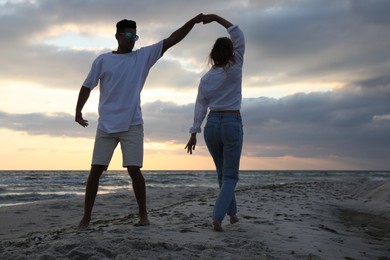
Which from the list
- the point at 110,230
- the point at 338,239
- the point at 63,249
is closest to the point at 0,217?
the point at 110,230

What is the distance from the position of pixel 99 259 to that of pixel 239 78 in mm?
2305

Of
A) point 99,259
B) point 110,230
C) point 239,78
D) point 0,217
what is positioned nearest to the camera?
point 99,259

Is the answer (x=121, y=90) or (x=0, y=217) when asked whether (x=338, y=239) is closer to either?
(x=121, y=90)

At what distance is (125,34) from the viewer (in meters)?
4.29

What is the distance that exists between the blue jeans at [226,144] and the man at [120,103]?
0.76 metres

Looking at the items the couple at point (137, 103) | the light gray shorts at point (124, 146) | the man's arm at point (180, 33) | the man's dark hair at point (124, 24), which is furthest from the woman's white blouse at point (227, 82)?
the man's dark hair at point (124, 24)

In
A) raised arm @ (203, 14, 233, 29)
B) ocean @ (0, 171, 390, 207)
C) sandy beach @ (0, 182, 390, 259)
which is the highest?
raised arm @ (203, 14, 233, 29)

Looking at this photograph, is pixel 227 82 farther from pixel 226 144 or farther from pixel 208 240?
pixel 208 240

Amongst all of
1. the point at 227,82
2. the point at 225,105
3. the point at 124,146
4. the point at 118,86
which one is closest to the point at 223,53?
the point at 227,82

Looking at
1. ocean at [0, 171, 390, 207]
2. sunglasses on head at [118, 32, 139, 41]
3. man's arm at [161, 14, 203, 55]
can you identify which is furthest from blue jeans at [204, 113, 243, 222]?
ocean at [0, 171, 390, 207]

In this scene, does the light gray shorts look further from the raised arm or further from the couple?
the raised arm

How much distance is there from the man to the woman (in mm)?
455

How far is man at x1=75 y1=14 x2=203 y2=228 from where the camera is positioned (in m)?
4.20

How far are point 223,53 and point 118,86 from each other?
1.15m
